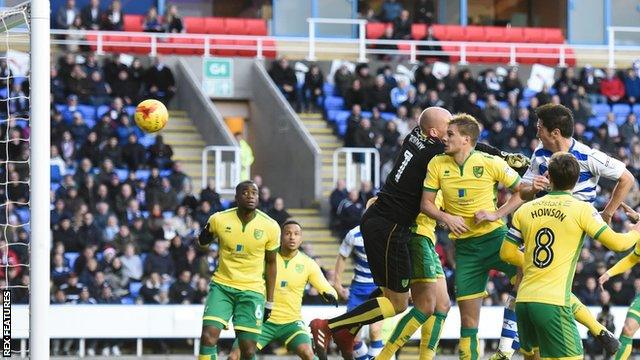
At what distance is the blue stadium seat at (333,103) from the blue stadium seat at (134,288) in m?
8.25

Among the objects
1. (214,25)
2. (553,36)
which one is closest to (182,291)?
(214,25)

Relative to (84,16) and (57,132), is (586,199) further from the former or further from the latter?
(84,16)

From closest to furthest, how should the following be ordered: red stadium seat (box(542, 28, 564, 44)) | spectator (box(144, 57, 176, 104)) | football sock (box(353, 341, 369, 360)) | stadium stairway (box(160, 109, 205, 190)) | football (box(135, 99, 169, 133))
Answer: football (box(135, 99, 169, 133))
football sock (box(353, 341, 369, 360))
stadium stairway (box(160, 109, 205, 190))
spectator (box(144, 57, 176, 104))
red stadium seat (box(542, 28, 564, 44))

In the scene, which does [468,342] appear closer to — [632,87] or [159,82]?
[159,82]

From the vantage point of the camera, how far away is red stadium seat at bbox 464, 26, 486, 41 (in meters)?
34.4

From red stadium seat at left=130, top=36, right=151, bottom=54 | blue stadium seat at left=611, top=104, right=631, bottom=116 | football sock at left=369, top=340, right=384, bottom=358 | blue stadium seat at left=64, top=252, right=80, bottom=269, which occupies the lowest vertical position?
football sock at left=369, top=340, right=384, bottom=358

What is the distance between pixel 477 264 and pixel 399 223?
30.2 inches

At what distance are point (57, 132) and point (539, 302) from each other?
16.0 meters

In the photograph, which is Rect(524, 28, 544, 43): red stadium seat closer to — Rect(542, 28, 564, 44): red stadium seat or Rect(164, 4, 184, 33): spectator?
Rect(542, 28, 564, 44): red stadium seat

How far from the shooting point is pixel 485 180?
1234cm

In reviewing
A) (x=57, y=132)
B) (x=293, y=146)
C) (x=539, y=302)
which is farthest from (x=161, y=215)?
(x=539, y=302)

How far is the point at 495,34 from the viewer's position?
3453 centimetres

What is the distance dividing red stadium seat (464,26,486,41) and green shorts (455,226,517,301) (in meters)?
22.3

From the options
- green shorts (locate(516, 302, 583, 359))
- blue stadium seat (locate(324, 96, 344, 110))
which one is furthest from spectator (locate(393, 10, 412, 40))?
green shorts (locate(516, 302, 583, 359))
